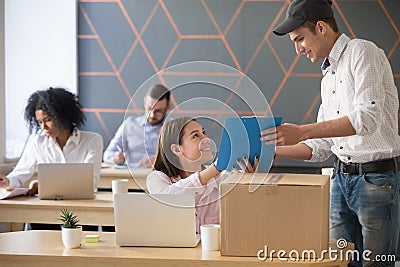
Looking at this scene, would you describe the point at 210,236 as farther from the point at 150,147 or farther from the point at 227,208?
the point at 150,147

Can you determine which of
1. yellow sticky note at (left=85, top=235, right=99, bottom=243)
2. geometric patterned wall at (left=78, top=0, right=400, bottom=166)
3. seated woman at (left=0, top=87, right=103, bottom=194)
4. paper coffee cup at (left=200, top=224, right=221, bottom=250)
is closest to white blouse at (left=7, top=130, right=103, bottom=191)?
seated woman at (left=0, top=87, right=103, bottom=194)

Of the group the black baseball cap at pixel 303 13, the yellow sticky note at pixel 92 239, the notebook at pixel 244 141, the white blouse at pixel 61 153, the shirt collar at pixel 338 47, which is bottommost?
the yellow sticky note at pixel 92 239

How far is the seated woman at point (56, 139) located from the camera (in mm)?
4656

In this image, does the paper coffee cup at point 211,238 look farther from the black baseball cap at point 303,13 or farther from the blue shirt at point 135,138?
the black baseball cap at point 303,13

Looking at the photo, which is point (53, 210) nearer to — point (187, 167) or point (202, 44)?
point (187, 167)

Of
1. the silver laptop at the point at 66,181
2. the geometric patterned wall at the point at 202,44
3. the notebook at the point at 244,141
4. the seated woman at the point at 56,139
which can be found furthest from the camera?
the geometric patterned wall at the point at 202,44

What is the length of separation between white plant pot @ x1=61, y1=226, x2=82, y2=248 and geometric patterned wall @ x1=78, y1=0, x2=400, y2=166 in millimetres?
3406

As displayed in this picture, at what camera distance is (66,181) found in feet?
13.4

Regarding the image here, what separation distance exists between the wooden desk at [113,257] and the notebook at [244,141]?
1.03 feet

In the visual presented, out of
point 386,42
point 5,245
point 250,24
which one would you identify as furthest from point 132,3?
point 5,245

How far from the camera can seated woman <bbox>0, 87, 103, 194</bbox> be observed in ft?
15.3

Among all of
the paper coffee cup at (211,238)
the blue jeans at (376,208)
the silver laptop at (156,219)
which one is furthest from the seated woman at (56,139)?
the blue jeans at (376,208)

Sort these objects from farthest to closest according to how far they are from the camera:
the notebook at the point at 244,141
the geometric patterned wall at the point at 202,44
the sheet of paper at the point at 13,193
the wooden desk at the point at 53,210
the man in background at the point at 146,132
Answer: the geometric patterned wall at the point at 202,44 → the sheet of paper at the point at 13,193 → the wooden desk at the point at 53,210 → the man in background at the point at 146,132 → the notebook at the point at 244,141

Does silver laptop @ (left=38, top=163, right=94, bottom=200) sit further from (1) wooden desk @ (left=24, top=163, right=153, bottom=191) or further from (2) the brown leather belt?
(2) the brown leather belt
